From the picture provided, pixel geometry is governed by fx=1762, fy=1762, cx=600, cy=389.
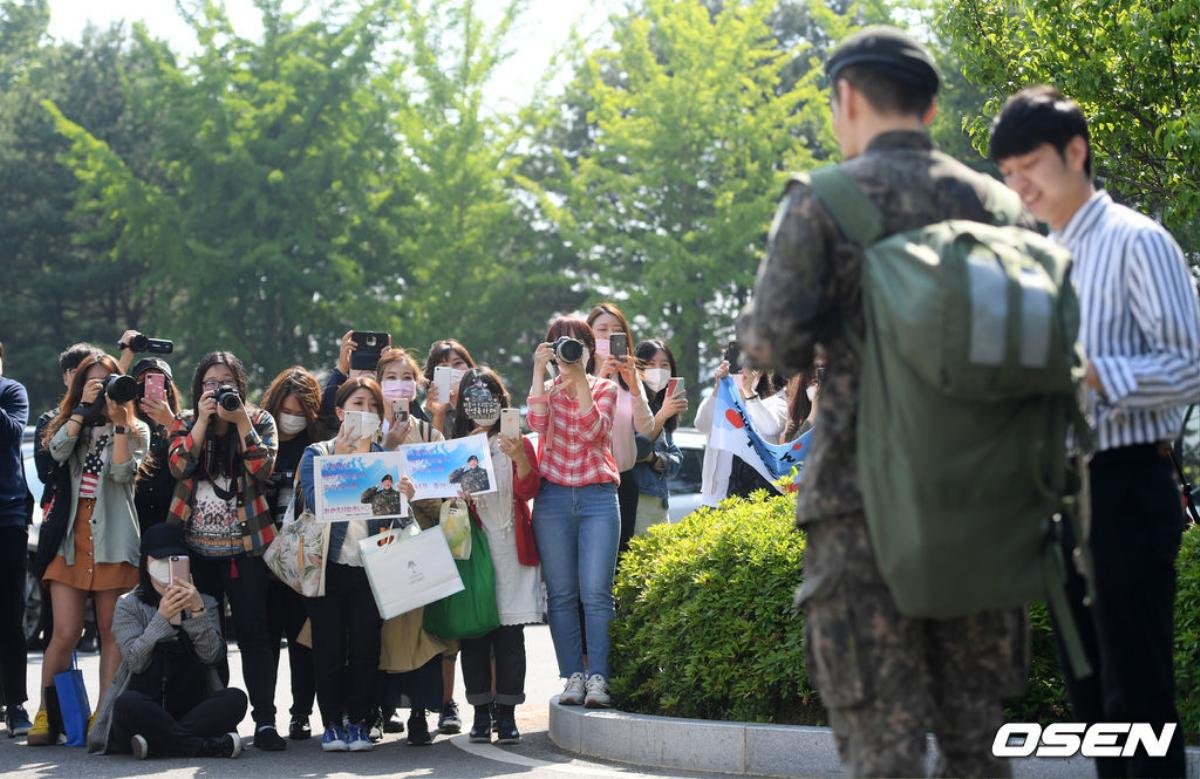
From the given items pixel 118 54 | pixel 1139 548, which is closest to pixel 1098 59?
pixel 1139 548

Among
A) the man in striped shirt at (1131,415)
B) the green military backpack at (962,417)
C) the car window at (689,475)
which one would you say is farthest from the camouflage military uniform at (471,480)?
the car window at (689,475)

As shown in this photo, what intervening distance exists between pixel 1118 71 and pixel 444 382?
13.6ft

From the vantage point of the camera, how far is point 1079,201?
469 centimetres

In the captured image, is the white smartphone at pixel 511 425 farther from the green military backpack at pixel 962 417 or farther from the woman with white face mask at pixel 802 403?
the green military backpack at pixel 962 417

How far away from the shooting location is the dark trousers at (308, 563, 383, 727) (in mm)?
8586

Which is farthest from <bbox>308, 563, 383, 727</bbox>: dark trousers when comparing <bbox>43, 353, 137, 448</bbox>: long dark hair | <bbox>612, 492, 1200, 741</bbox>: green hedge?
<bbox>43, 353, 137, 448</bbox>: long dark hair

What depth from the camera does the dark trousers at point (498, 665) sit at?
8.73 m

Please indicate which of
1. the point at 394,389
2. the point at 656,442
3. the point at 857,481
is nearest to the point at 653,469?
the point at 656,442

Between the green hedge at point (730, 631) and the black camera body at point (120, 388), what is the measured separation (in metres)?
2.67

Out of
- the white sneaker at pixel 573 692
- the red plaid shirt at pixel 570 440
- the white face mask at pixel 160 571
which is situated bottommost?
the white sneaker at pixel 573 692

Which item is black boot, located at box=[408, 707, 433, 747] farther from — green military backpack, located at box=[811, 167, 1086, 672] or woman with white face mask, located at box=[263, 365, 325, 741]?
green military backpack, located at box=[811, 167, 1086, 672]

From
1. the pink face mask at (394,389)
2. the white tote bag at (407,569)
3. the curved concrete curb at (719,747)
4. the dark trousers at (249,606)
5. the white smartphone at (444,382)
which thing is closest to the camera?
the curved concrete curb at (719,747)

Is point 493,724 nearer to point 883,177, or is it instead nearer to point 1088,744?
point 1088,744

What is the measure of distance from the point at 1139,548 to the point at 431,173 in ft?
84.0
